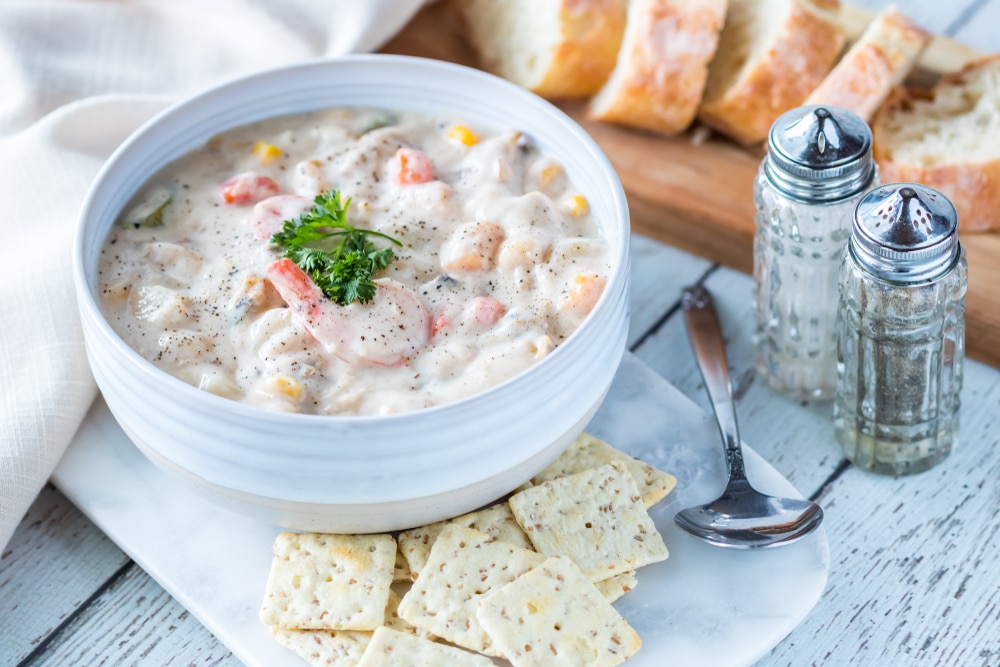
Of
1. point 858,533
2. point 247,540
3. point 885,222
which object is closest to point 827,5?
point 885,222

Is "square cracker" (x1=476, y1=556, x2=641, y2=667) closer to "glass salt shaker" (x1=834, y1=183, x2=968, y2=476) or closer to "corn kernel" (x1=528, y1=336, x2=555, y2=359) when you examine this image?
"corn kernel" (x1=528, y1=336, x2=555, y2=359)

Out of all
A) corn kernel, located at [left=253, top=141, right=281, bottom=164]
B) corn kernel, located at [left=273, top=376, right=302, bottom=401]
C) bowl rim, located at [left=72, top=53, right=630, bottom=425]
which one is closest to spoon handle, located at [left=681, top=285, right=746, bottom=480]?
bowl rim, located at [left=72, top=53, right=630, bottom=425]

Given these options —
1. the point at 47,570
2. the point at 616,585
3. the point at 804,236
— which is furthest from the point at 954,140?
the point at 47,570

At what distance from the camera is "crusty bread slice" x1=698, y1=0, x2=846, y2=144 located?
3.34m

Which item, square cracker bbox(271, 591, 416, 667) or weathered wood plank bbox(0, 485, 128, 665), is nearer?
square cracker bbox(271, 591, 416, 667)

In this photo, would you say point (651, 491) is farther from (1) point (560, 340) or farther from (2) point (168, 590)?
(2) point (168, 590)

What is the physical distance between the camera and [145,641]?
245 centimetres

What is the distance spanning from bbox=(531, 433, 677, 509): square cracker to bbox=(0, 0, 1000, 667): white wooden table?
397 mm

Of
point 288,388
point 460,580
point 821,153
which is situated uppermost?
point 821,153

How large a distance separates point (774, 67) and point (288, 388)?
1816 mm

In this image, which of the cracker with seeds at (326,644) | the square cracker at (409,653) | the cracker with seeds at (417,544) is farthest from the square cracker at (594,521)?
the cracker with seeds at (326,644)

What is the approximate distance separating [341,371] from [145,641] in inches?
28.1

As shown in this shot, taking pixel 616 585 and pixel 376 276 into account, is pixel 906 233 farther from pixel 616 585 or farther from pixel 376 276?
pixel 376 276

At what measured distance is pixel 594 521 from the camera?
2.39 metres
